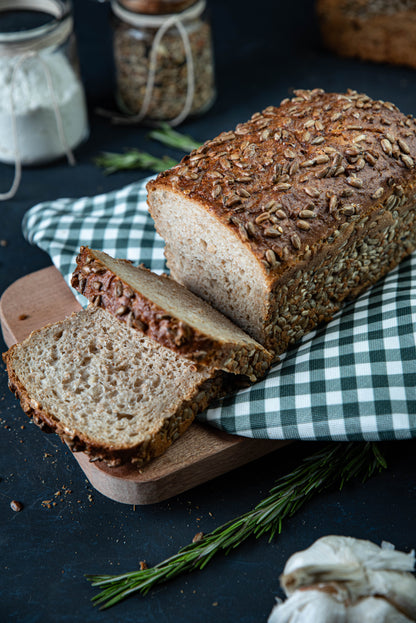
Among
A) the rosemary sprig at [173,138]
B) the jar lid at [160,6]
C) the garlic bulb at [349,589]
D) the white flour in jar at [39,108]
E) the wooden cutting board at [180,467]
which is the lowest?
the wooden cutting board at [180,467]

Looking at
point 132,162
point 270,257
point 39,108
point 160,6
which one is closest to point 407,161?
point 270,257

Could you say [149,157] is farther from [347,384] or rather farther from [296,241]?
[347,384]

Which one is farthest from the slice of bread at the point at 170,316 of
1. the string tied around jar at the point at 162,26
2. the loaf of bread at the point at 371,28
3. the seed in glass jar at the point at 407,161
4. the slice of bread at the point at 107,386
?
the loaf of bread at the point at 371,28

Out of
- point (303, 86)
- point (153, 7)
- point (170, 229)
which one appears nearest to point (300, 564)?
point (170, 229)

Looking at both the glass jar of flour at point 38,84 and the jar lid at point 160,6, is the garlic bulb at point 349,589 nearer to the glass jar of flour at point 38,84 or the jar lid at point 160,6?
the glass jar of flour at point 38,84

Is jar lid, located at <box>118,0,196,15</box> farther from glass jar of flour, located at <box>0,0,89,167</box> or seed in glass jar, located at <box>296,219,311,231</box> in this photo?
seed in glass jar, located at <box>296,219,311,231</box>

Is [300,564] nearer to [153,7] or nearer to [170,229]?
[170,229]

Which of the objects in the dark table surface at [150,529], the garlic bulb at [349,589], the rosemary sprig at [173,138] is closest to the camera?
the garlic bulb at [349,589]

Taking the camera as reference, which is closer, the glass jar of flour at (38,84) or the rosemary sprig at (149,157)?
the glass jar of flour at (38,84)
